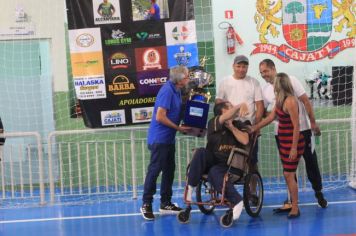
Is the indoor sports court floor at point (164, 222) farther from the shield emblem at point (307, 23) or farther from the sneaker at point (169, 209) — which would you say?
the shield emblem at point (307, 23)

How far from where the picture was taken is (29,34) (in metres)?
7.01

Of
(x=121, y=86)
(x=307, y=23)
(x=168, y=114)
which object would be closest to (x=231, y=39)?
(x=307, y=23)

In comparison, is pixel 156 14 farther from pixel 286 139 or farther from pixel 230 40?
pixel 286 139

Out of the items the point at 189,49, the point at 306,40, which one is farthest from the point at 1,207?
the point at 306,40

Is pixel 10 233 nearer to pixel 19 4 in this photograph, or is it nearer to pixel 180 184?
pixel 180 184

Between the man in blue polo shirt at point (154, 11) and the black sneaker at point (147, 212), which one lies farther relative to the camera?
the man in blue polo shirt at point (154, 11)

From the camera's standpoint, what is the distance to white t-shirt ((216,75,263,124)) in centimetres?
563

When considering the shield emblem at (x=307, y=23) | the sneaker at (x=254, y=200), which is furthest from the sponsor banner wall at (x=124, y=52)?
the sneaker at (x=254, y=200)

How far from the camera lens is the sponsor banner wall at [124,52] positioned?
622 centimetres

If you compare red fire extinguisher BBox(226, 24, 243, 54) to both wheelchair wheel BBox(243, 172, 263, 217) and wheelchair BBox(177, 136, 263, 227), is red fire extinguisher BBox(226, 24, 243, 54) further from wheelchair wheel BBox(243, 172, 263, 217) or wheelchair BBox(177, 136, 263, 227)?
wheelchair wheel BBox(243, 172, 263, 217)

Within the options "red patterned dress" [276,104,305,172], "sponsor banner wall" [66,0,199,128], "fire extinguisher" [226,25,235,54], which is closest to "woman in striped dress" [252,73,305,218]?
"red patterned dress" [276,104,305,172]

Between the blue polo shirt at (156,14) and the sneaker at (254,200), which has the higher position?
the blue polo shirt at (156,14)

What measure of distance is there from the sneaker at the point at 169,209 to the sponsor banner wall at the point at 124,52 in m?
1.19

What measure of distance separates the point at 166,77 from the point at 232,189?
188 centimetres
